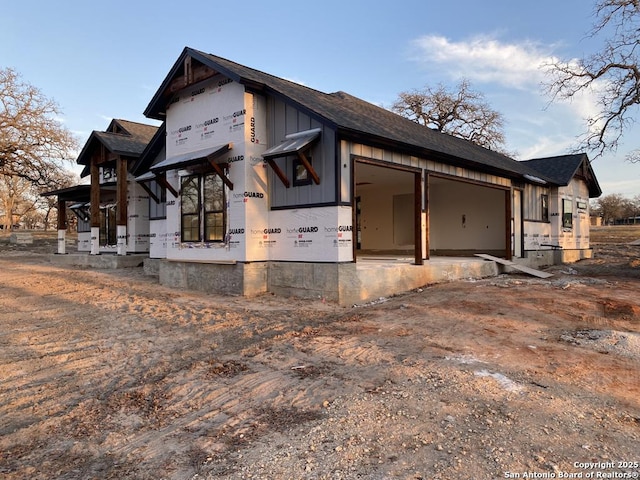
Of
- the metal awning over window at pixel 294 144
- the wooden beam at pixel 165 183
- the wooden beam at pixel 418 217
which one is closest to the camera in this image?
the metal awning over window at pixel 294 144

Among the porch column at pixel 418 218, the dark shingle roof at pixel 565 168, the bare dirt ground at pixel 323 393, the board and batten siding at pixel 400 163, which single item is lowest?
the bare dirt ground at pixel 323 393

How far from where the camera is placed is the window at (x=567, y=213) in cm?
1972

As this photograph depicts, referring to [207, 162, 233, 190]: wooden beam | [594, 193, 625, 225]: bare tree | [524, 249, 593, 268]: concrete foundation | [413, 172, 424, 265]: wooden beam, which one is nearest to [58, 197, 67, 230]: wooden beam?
[207, 162, 233, 190]: wooden beam

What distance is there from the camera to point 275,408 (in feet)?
12.8

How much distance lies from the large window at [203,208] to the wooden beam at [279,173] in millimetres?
1633

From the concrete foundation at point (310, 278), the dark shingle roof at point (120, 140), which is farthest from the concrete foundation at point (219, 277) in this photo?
the dark shingle roof at point (120, 140)

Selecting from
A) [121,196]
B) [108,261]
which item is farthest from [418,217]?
[108,261]

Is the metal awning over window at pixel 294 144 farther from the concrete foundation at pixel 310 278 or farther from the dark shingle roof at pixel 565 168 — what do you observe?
the dark shingle roof at pixel 565 168

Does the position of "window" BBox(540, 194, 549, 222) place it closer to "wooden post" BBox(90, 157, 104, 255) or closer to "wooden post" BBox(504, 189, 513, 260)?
"wooden post" BBox(504, 189, 513, 260)

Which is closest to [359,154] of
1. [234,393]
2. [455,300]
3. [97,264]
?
[455,300]

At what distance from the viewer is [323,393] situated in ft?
13.7

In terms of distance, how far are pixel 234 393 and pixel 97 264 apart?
50.3ft

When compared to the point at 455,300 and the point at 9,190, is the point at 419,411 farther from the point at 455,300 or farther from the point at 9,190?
the point at 9,190

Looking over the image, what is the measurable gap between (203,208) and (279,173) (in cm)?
264
